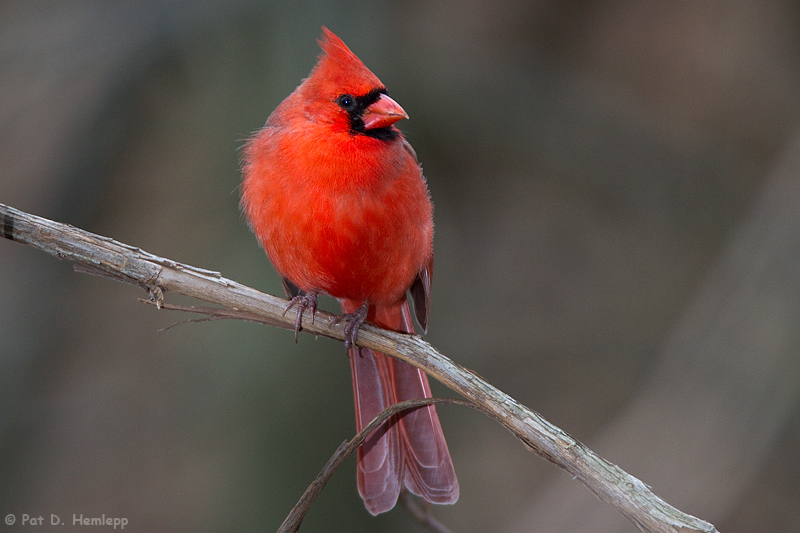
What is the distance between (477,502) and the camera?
4375 mm

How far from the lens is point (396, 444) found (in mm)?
2303

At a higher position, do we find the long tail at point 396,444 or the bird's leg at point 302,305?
the bird's leg at point 302,305

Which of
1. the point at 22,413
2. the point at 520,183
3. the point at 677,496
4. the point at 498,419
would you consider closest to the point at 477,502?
the point at 677,496

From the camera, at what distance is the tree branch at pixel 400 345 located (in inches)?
60.0

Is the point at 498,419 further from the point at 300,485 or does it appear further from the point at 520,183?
the point at 520,183

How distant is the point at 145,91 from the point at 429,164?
166cm

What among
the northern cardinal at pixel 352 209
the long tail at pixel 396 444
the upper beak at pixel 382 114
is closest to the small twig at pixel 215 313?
the northern cardinal at pixel 352 209
